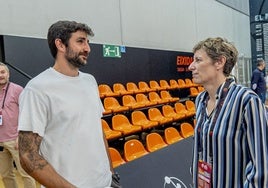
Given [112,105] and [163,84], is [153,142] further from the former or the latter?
[163,84]

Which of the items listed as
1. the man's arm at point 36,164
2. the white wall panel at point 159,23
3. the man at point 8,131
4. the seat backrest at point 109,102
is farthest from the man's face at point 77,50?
the white wall panel at point 159,23

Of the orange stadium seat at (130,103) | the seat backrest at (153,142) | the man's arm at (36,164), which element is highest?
the man's arm at (36,164)

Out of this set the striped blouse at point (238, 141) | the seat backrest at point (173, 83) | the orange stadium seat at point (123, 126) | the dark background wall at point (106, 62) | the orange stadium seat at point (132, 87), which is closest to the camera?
the striped blouse at point (238, 141)

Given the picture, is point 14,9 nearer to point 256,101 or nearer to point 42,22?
point 42,22

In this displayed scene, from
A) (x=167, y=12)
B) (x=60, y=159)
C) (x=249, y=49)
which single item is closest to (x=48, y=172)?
(x=60, y=159)

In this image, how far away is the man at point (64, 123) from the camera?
1352 millimetres

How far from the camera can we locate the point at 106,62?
7.41 m

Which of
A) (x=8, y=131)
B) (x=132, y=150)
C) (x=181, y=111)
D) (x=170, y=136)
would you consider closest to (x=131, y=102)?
(x=181, y=111)

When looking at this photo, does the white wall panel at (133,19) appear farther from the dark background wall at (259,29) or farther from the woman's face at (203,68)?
the woman's face at (203,68)

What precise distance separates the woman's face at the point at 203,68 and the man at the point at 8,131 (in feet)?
7.73

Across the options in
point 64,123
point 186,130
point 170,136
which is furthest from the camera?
point 186,130

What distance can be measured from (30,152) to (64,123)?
20 centimetres

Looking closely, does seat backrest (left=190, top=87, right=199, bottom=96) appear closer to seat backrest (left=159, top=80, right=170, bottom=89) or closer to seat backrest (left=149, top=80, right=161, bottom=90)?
seat backrest (left=159, top=80, right=170, bottom=89)

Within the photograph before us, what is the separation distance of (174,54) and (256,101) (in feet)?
28.8
